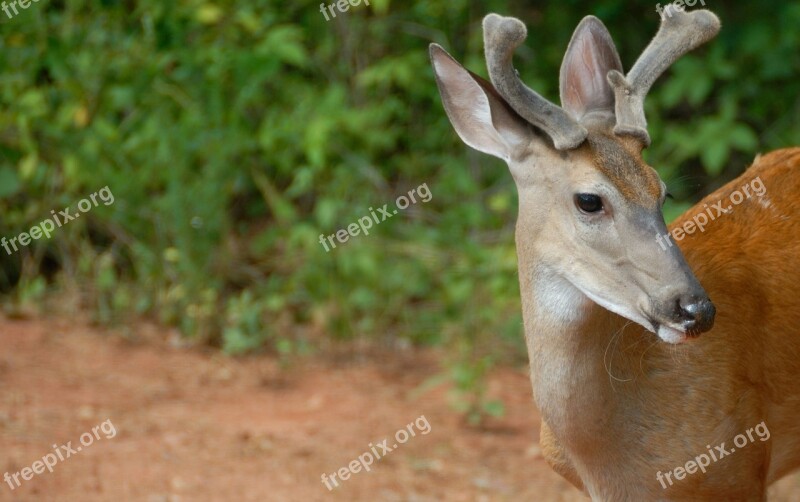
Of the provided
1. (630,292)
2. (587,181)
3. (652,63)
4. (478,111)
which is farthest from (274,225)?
(630,292)

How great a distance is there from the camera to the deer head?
366 cm

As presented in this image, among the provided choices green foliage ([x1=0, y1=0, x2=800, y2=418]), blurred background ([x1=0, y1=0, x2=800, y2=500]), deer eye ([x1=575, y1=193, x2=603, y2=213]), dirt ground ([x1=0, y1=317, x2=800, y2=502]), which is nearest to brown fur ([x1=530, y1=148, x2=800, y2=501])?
deer eye ([x1=575, y1=193, x2=603, y2=213])

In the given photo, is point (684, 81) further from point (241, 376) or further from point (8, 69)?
point (8, 69)

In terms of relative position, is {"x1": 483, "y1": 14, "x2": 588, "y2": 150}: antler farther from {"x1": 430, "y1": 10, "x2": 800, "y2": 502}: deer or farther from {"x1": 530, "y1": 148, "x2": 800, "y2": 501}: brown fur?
{"x1": 530, "y1": 148, "x2": 800, "y2": 501}: brown fur

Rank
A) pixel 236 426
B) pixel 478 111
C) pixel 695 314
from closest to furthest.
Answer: pixel 695 314 → pixel 478 111 → pixel 236 426

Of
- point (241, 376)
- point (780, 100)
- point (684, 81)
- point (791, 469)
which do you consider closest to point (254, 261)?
point (241, 376)

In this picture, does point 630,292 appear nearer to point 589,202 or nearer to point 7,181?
point 589,202

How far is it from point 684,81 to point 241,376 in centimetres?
359

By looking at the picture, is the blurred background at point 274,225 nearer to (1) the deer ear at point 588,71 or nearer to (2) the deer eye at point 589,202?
(1) the deer ear at point 588,71

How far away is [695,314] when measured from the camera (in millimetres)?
3539

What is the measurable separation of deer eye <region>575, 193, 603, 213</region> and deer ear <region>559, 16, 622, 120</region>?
0.51 m

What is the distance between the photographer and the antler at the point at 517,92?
150 inches

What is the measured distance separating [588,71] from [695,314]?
44.5 inches

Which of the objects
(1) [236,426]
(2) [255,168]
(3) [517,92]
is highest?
(3) [517,92]
